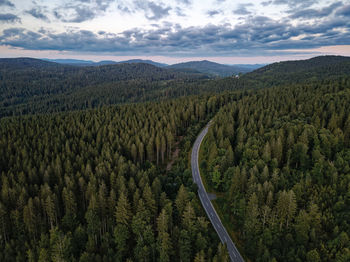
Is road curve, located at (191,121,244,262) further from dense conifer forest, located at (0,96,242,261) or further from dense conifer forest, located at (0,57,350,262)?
dense conifer forest, located at (0,96,242,261)

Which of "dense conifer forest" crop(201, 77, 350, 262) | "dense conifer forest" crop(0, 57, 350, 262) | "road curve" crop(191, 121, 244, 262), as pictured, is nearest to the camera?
"dense conifer forest" crop(201, 77, 350, 262)

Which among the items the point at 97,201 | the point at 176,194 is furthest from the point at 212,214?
the point at 97,201

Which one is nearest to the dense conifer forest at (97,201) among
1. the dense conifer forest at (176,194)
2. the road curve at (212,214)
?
the dense conifer forest at (176,194)

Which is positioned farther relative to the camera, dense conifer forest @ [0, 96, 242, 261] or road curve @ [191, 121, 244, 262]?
road curve @ [191, 121, 244, 262]

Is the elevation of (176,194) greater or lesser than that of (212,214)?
greater

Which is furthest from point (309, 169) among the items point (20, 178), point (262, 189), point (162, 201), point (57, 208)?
point (20, 178)

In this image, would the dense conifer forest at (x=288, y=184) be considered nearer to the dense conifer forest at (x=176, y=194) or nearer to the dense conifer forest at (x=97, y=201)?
the dense conifer forest at (x=176, y=194)

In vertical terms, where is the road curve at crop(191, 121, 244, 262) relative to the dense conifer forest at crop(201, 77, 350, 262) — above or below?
below

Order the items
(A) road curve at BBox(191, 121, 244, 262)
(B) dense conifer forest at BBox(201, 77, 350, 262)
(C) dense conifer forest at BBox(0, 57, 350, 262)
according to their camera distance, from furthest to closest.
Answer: (A) road curve at BBox(191, 121, 244, 262) < (C) dense conifer forest at BBox(0, 57, 350, 262) < (B) dense conifer forest at BBox(201, 77, 350, 262)

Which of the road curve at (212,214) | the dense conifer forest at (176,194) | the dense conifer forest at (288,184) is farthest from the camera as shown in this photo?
the road curve at (212,214)

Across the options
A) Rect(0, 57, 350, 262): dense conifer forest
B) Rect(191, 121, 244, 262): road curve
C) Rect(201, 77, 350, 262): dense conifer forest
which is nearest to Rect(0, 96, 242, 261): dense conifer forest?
Rect(0, 57, 350, 262): dense conifer forest

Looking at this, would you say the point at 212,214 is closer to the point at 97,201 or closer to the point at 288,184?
the point at 288,184

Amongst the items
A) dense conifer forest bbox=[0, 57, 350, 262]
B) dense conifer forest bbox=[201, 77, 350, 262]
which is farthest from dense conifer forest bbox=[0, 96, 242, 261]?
dense conifer forest bbox=[201, 77, 350, 262]
